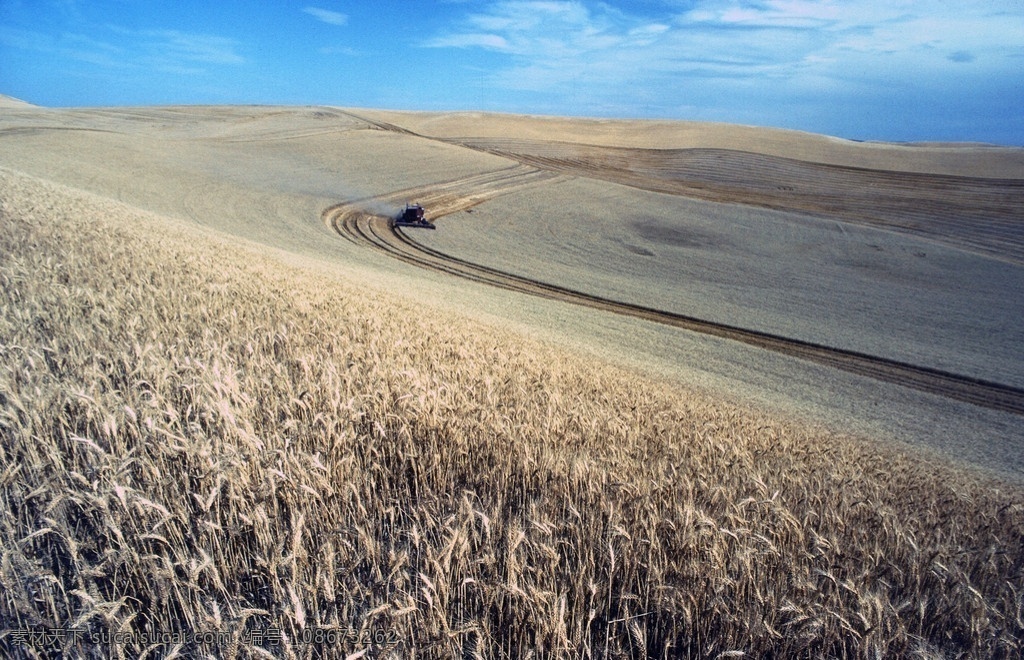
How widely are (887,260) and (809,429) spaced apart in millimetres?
26029

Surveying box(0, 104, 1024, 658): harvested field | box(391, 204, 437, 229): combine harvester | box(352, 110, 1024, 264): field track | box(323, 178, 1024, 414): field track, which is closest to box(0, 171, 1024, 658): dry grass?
box(0, 104, 1024, 658): harvested field

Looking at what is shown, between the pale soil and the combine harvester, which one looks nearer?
the pale soil

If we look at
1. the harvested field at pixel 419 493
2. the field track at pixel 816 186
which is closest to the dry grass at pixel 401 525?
the harvested field at pixel 419 493

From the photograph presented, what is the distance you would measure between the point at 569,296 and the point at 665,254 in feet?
33.1

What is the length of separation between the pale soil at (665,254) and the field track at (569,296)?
863 millimetres

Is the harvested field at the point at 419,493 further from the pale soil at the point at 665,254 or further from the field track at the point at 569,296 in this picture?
the field track at the point at 569,296

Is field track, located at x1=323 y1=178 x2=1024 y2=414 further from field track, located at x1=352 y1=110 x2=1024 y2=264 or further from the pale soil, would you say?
field track, located at x1=352 y1=110 x2=1024 y2=264

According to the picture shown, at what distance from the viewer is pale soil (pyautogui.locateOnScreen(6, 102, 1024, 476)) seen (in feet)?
53.4

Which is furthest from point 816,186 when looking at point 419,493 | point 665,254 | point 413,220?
point 419,493

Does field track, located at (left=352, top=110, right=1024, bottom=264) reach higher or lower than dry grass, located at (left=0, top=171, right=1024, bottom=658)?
higher

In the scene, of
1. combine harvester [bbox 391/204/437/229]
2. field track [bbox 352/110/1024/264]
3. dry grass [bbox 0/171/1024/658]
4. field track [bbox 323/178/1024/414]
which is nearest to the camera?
dry grass [bbox 0/171/1024/658]

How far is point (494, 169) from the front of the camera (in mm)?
50125

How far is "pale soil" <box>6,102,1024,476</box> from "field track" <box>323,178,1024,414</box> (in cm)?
86

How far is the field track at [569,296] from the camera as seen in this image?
17.1 meters
